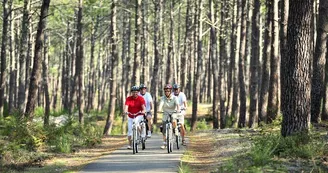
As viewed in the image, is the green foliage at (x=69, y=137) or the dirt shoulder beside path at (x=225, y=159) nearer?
the dirt shoulder beside path at (x=225, y=159)

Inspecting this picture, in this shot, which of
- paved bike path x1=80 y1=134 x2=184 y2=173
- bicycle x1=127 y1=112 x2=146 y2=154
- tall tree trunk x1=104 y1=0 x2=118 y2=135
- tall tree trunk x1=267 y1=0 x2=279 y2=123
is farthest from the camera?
tall tree trunk x1=104 y1=0 x2=118 y2=135

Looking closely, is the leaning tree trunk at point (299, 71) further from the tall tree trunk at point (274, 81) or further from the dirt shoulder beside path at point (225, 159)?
the tall tree trunk at point (274, 81)

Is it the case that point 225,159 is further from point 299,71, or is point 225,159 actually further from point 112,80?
point 112,80

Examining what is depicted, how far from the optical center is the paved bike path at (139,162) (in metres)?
12.0

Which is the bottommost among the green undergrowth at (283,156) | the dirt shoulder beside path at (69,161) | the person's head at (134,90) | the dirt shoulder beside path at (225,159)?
the dirt shoulder beside path at (69,161)

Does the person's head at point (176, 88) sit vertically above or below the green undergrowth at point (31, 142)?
above

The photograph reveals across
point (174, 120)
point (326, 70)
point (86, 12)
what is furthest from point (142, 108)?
point (86, 12)

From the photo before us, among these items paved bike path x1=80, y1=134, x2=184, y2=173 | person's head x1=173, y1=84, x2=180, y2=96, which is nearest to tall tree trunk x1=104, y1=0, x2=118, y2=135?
person's head x1=173, y1=84, x2=180, y2=96

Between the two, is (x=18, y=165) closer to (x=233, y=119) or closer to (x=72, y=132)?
(x=72, y=132)

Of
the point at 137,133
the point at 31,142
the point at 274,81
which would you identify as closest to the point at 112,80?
the point at 274,81

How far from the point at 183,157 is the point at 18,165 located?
183 inches

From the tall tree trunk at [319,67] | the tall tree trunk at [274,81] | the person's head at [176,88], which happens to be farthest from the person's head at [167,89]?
the tall tree trunk at [319,67]

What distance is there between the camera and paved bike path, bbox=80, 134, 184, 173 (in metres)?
12.0

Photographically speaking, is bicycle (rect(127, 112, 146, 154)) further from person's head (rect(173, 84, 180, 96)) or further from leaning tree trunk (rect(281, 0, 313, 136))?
leaning tree trunk (rect(281, 0, 313, 136))
